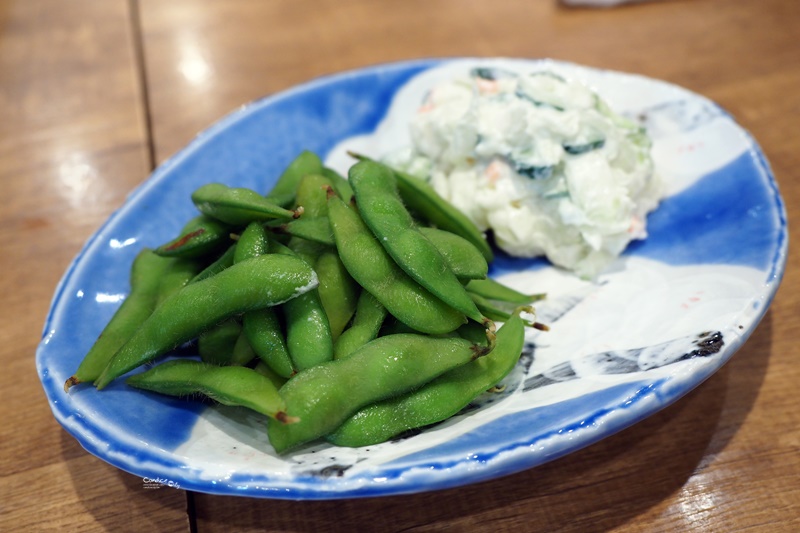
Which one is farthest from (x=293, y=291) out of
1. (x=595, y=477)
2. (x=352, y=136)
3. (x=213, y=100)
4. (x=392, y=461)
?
(x=213, y=100)

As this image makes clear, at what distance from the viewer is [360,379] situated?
1256 millimetres

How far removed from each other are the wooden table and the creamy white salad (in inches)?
18.3

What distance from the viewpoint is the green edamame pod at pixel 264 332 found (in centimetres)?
133

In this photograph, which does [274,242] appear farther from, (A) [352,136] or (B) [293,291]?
(A) [352,136]

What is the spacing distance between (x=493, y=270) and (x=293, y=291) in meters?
0.79

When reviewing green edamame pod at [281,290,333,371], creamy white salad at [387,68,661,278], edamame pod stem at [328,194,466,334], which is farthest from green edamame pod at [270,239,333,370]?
creamy white salad at [387,68,661,278]

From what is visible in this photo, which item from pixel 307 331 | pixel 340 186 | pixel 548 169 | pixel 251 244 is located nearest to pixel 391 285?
pixel 307 331

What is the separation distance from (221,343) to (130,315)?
0.24 meters

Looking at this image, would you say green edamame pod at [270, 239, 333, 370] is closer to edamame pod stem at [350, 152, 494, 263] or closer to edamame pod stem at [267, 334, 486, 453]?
edamame pod stem at [267, 334, 486, 453]

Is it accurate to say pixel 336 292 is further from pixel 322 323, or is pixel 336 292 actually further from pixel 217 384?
pixel 217 384

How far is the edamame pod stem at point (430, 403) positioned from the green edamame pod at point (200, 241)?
0.56 m

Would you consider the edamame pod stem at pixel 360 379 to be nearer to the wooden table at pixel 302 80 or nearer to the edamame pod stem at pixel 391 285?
the edamame pod stem at pixel 391 285

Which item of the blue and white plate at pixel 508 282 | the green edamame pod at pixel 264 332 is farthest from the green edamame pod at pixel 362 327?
the blue and white plate at pixel 508 282

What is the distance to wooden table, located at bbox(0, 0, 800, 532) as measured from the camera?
4.42ft
